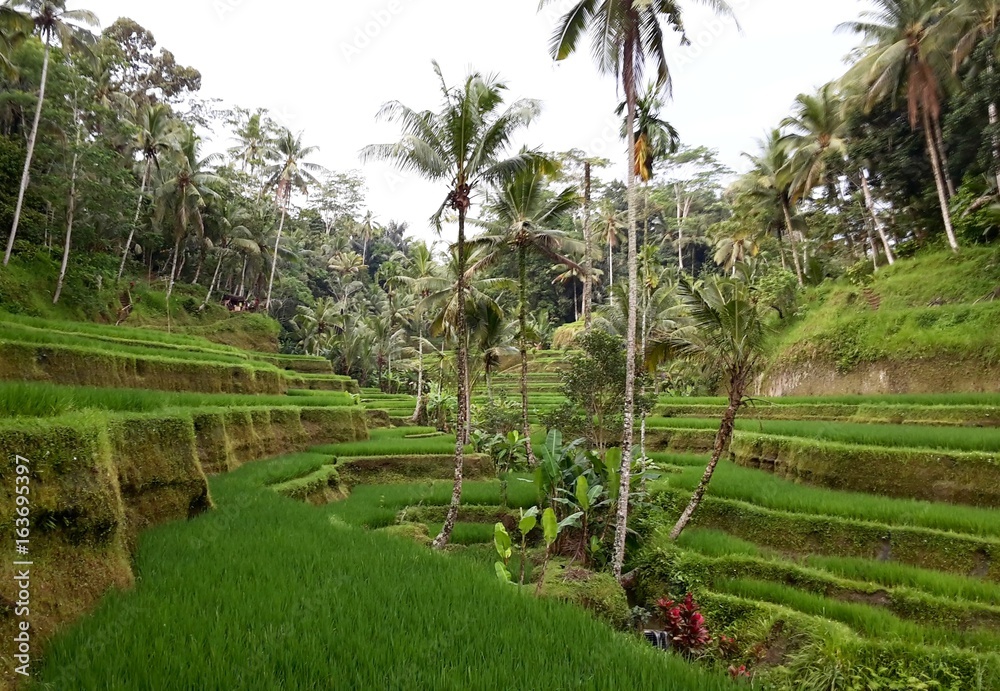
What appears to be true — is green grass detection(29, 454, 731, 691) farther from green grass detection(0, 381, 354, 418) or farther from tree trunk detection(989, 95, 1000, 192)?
tree trunk detection(989, 95, 1000, 192)

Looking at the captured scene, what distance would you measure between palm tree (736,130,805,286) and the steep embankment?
7528 mm

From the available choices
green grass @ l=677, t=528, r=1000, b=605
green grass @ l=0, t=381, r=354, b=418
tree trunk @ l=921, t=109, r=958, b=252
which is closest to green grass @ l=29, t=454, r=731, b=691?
green grass @ l=0, t=381, r=354, b=418

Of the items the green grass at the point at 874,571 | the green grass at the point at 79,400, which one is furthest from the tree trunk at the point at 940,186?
the green grass at the point at 79,400

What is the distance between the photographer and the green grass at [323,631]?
129 inches

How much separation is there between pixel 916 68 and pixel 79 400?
28183mm

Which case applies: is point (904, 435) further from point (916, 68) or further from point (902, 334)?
point (916, 68)

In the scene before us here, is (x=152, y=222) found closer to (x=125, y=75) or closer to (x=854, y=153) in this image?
(x=125, y=75)

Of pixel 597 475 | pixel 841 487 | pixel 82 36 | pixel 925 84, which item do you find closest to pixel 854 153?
pixel 925 84

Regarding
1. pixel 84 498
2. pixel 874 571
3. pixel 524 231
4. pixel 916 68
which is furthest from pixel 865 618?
pixel 916 68

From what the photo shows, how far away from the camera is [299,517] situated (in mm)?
7801

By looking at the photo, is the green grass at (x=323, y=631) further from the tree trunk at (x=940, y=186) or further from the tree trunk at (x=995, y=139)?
the tree trunk at (x=940, y=186)

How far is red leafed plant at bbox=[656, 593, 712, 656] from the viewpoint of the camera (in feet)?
22.3

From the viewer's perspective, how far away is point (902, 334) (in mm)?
17438

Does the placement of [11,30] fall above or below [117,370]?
above
